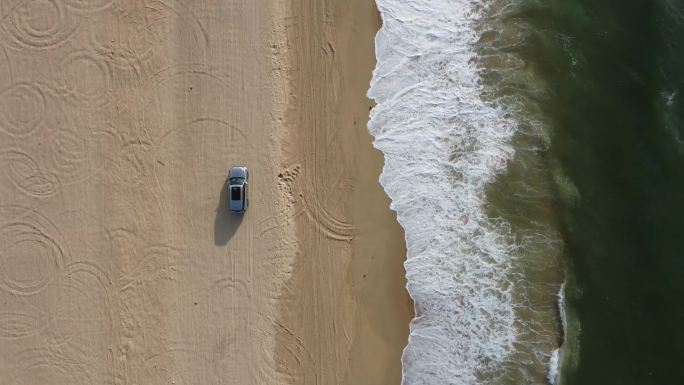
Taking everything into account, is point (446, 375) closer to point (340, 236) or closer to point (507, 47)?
point (340, 236)

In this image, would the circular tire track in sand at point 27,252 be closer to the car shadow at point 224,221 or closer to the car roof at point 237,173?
the car shadow at point 224,221

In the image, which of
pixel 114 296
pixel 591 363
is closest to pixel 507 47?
pixel 591 363

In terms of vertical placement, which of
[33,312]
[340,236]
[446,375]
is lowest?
[446,375]

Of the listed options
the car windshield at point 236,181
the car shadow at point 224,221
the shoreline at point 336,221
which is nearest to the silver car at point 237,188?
the car windshield at point 236,181

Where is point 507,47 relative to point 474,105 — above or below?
above

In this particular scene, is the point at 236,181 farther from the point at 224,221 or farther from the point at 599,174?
the point at 599,174

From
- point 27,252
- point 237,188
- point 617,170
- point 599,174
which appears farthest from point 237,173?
point 617,170
